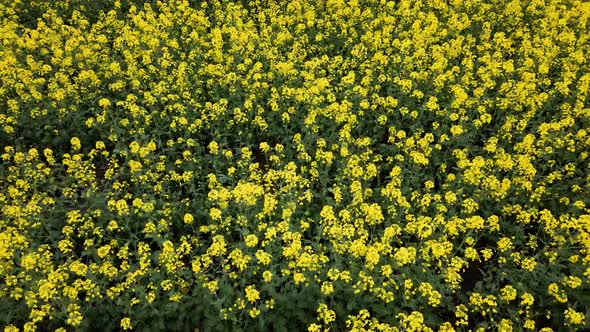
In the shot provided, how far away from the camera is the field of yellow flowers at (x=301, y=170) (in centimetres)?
557

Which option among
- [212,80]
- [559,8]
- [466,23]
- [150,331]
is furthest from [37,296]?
[559,8]

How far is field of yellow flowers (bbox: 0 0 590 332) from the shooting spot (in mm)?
5574

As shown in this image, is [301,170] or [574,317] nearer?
[574,317]

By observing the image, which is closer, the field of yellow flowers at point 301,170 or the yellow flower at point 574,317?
the yellow flower at point 574,317

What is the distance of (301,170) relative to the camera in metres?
6.88

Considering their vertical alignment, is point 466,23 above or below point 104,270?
above

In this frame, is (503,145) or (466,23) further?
(466,23)

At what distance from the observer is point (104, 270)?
558 cm

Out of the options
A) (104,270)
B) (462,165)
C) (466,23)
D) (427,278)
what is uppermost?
(466,23)

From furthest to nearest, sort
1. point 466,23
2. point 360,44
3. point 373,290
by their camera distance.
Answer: point 466,23, point 360,44, point 373,290

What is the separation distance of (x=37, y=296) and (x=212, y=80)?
174 inches

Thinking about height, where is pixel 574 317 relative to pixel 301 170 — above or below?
below

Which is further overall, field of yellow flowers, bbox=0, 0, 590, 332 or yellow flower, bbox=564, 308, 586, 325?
field of yellow flowers, bbox=0, 0, 590, 332

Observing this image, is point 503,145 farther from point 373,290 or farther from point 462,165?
point 373,290
